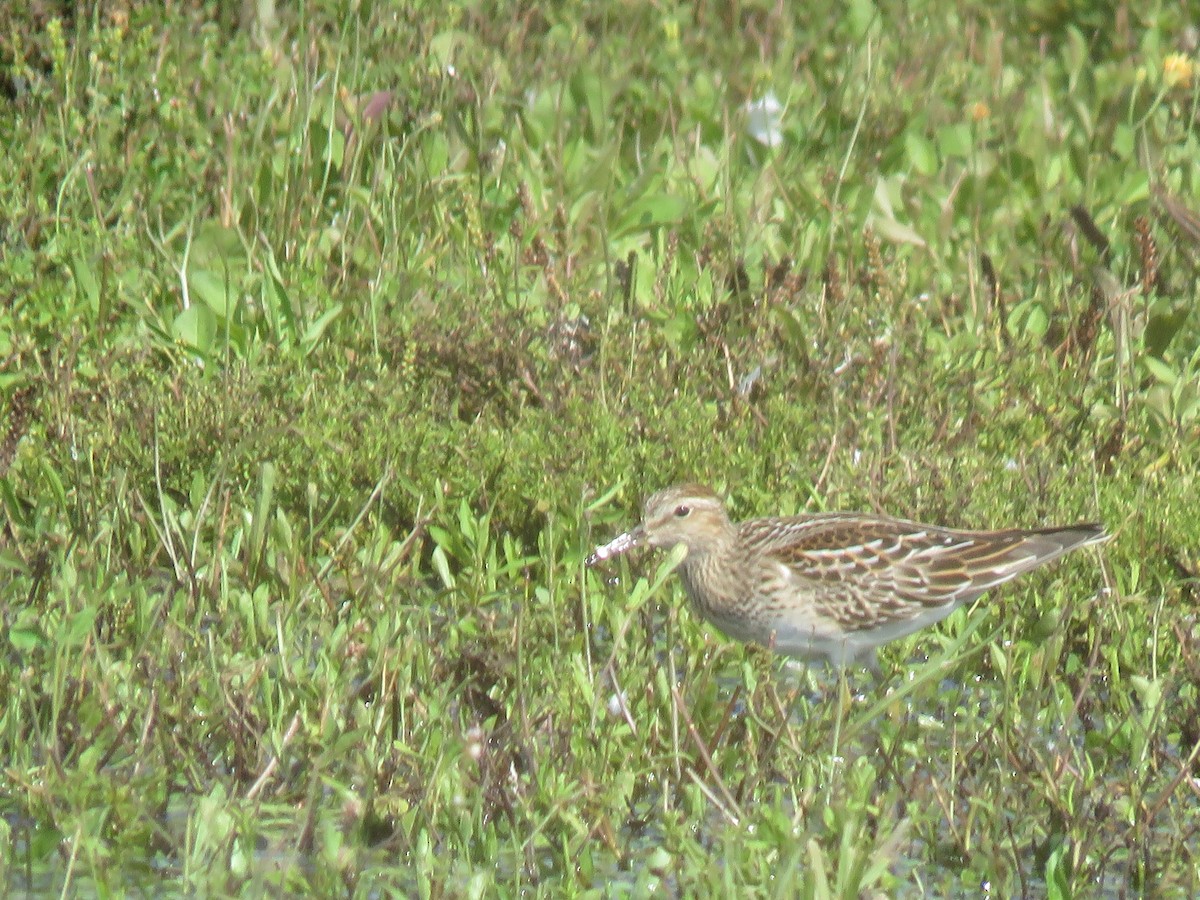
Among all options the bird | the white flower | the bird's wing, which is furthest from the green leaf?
the white flower

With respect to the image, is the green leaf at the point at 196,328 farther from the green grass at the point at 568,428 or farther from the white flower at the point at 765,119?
the white flower at the point at 765,119

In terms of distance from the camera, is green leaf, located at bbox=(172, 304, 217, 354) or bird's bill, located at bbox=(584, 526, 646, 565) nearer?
bird's bill, located at bbox=(584, 526, 646, 565)

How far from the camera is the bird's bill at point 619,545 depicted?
6.05 m

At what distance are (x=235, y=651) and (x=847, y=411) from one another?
2.39 meters

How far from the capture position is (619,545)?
610cm

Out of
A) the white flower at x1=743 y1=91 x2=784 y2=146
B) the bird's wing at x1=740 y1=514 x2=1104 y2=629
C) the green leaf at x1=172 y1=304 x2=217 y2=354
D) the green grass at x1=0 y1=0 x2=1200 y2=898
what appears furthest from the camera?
the white flower at x1=743 y1=91 x2=784 y2=146

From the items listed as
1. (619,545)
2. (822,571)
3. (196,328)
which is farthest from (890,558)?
(196,328)

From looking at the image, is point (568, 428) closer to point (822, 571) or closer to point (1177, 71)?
point (822, 571)

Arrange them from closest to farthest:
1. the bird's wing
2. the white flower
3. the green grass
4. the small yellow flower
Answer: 1. the green grass
2. the bird's wing
3. the white flower
4. the small yellow flower

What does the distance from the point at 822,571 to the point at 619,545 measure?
0.57m

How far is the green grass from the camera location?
182 inches

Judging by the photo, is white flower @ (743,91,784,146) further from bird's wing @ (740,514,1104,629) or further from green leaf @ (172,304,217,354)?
bird's wing @ (740,514,1104,629)

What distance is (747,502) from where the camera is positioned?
6.96 meters

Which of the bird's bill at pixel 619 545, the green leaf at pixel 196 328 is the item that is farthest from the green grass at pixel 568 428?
the bird's bill at pixel 619 545
